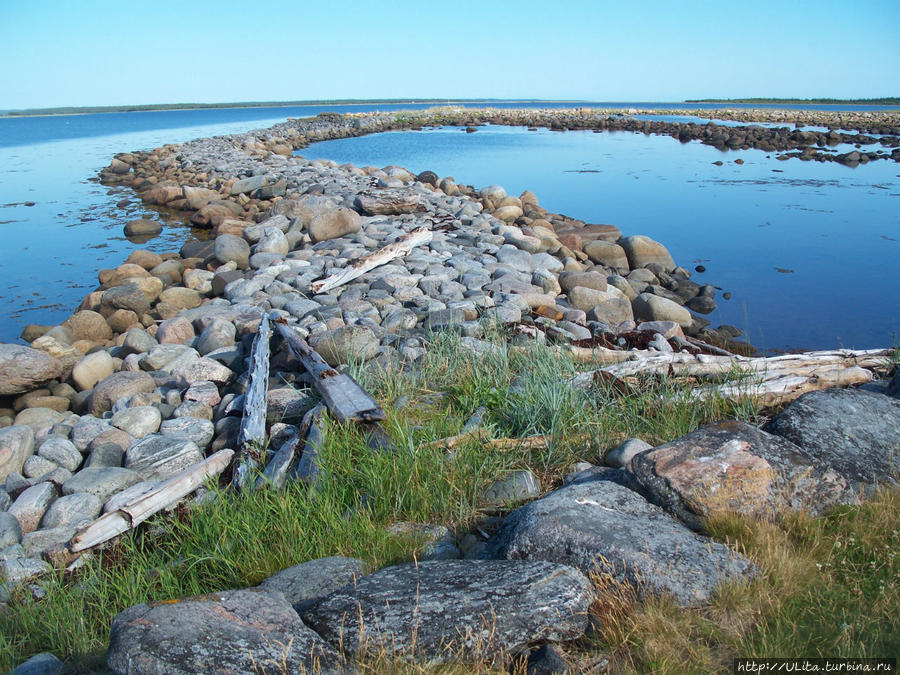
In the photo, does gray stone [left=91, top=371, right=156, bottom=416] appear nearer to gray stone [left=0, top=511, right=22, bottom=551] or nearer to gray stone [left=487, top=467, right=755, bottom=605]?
gray stone [left=0, top=511, right=22, bottom=551]

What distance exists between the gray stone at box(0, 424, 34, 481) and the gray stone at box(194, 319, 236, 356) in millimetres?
1849

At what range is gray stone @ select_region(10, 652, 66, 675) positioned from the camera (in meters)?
2.14

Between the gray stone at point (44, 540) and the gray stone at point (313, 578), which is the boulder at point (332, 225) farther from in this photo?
the gray stone at point (313, 578)

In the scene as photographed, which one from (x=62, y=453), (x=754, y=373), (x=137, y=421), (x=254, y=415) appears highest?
(x=754, y=373)

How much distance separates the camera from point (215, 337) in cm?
623

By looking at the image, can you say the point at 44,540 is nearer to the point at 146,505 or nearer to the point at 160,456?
the point at 146,505

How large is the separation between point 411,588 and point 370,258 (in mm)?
6195

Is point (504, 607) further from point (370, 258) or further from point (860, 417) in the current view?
point (370, 258)

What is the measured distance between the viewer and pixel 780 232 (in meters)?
13.5

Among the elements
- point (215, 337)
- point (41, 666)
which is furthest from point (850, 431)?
point (215, 337)

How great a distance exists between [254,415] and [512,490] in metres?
2.13

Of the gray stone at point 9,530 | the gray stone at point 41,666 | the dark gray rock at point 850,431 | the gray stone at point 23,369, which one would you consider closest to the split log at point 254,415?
the gray stone at point 41,666

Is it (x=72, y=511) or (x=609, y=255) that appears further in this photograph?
(x=609, y=255)

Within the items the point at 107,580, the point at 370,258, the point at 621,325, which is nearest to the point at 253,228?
the point at 370,258
